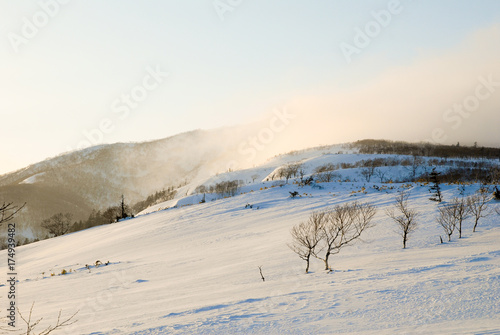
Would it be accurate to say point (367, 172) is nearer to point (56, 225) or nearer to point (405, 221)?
point (405, 221)

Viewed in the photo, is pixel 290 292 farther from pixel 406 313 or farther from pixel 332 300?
pixel 406 313

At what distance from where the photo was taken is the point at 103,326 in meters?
10.5

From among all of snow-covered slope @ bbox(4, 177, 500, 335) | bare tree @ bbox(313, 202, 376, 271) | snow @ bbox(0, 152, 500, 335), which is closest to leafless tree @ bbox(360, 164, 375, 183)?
snow @ bbox(0, 152, 500, 335)

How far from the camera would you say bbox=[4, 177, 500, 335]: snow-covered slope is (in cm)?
920

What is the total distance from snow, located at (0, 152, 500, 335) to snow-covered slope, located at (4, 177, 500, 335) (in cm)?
6

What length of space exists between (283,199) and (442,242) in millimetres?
26452

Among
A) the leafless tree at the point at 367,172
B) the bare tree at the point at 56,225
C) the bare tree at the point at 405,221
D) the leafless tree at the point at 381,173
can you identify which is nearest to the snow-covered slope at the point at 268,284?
the bare tree at the point at 405,221

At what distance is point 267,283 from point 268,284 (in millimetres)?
338

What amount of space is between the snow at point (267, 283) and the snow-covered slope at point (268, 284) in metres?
0.06

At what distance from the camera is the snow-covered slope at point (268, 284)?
30.2 ft

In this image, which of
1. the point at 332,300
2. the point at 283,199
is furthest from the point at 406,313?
the point at 283,199

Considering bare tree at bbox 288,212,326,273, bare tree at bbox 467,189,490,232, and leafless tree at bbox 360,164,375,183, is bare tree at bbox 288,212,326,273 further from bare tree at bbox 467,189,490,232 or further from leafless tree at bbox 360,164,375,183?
leafless tree at bbox 360,164,375,183

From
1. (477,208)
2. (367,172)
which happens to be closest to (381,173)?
(367,172)

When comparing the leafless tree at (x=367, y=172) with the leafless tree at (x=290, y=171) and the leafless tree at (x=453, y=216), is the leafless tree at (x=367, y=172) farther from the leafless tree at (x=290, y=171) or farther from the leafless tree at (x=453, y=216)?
the leafless tree at (x=453, y=216)
